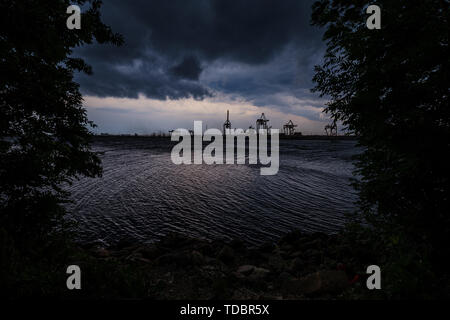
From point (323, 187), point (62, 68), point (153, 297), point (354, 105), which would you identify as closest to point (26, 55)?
point (62, 68)

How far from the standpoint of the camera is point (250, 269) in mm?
5715

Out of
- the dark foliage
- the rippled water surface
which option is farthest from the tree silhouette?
the dark foliage

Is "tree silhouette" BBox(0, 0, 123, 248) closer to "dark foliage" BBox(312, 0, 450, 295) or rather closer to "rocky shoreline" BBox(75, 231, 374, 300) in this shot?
"rocky shoreline" BBox(75, 231, 374, 300)

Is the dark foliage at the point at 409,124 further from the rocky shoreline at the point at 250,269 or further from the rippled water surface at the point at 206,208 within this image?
the rippled water surface at the point at 206,208

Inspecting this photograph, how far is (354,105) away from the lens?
Answer: 4.32 metres

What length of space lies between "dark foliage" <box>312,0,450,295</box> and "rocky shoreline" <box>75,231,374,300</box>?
4.68 feet

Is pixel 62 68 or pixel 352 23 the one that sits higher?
pixel 352 23

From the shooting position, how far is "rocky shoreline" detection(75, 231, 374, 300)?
178 inches

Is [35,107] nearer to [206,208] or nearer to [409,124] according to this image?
[409,124]

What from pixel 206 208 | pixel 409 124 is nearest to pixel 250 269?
pixel 409 124

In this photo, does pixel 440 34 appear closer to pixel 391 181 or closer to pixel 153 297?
pixel 391 181

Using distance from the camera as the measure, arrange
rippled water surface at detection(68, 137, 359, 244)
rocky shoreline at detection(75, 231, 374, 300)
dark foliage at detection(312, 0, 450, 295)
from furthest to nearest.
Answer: rippled water surface at detection(68, 137, 359, 244), rocky shoreline at detection(75, 231, 374, 300), dark foliage at detection(312, 0, 450, 295)

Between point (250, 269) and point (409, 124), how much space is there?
550 centimetres
